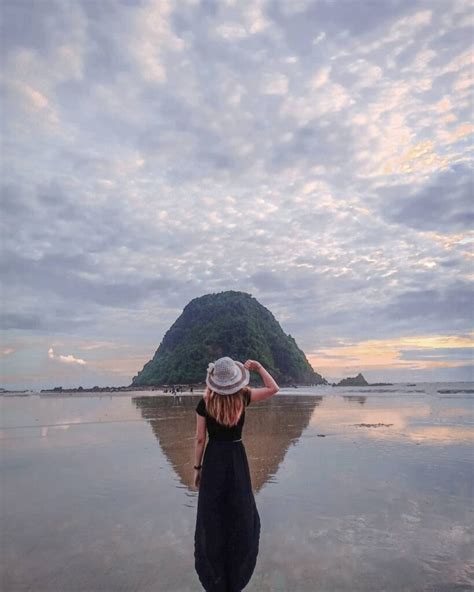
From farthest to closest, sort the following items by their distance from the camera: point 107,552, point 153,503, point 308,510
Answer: point 153,503 < point 308,510 < point 107,552

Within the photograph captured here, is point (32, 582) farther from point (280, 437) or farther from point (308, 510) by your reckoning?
point (280, 437)

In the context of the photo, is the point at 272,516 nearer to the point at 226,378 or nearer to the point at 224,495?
Result: the point at 224,495

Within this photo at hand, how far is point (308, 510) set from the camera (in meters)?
7.56

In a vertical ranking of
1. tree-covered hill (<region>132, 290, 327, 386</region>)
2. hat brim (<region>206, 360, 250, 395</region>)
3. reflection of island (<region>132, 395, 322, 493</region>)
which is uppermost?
tree-covered hill (<region>132, 290, 327, 386</region>)

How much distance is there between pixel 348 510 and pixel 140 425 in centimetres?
1560

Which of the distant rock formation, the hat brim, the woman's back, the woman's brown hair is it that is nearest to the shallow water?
the woman's back

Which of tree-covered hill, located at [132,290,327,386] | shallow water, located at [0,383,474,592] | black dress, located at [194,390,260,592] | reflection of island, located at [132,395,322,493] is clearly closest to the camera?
black dress, located at [194,390,260,592]

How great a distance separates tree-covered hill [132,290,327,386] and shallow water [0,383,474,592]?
331ft

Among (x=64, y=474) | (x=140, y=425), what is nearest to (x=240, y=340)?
(x=140, y=425)

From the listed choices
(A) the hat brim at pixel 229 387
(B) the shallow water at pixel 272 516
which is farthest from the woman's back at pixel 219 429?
(B) the shallow water at pixel 272 516

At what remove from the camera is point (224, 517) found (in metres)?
4.42

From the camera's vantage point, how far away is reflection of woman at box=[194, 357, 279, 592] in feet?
14.3

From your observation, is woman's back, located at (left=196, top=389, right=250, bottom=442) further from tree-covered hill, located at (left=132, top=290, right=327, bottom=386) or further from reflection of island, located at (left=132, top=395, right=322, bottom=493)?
tree-covered hill, located at (left=132, top=290, right=327, bottom=386)

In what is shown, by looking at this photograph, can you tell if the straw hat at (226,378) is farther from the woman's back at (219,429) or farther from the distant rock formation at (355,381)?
the distant rock formation at (355,381)
